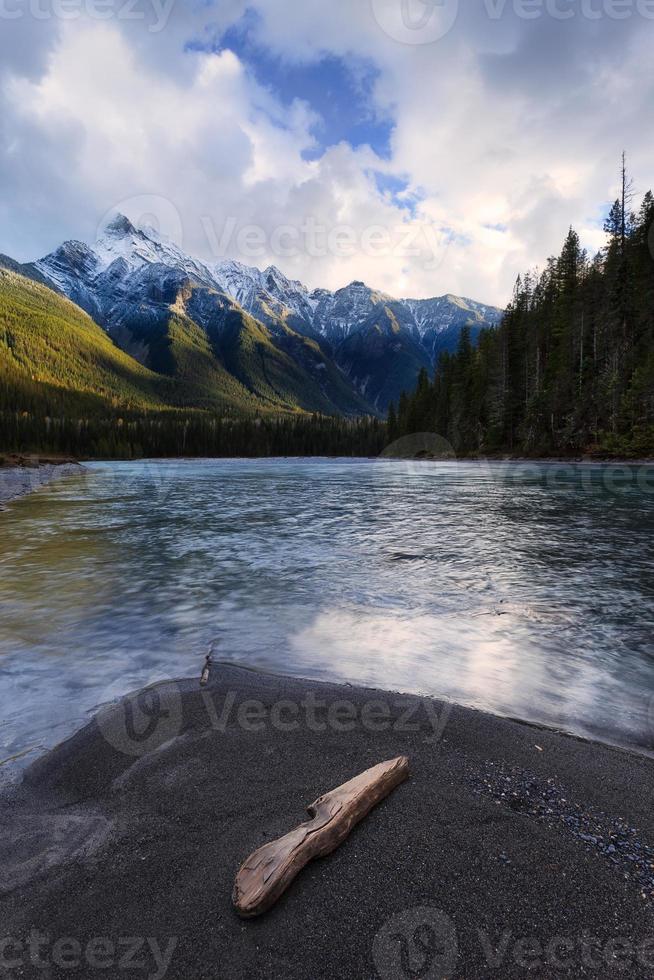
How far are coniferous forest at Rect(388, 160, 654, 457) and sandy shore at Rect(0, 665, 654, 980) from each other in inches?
2335

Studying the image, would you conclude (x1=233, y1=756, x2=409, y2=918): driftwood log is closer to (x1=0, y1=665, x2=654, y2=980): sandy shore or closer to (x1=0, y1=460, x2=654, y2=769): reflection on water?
(x1=0, y1=665, x2=654, y2=980): sandy shore

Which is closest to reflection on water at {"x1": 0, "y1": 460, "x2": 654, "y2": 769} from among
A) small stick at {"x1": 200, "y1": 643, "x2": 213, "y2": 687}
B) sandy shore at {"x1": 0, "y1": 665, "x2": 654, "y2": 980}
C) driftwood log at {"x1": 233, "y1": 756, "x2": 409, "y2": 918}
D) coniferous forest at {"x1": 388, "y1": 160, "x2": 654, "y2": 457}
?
small stick at {"x1": 200, "y1": 643, "x2": 213, "y2": 687}

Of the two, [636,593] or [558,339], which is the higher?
[558,339]

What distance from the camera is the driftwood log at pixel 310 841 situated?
2986 mm

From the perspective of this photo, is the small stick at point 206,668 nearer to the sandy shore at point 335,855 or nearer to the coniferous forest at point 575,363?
the sandy shore at point 335,855

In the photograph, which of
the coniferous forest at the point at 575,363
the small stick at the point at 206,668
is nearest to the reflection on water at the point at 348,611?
the small stick at the point at 206,668

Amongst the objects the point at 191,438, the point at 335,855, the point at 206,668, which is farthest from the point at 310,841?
the point at 191,438

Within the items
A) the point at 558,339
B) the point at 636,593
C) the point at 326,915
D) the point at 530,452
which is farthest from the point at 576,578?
the point at 558,339

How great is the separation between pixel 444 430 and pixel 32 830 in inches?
4272

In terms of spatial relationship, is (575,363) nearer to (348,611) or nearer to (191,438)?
(348,611)

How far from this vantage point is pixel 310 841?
129 inches

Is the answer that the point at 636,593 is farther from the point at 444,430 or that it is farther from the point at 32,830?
the point at 444,430

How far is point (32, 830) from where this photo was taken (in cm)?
385

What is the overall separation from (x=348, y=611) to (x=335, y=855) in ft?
22.8
